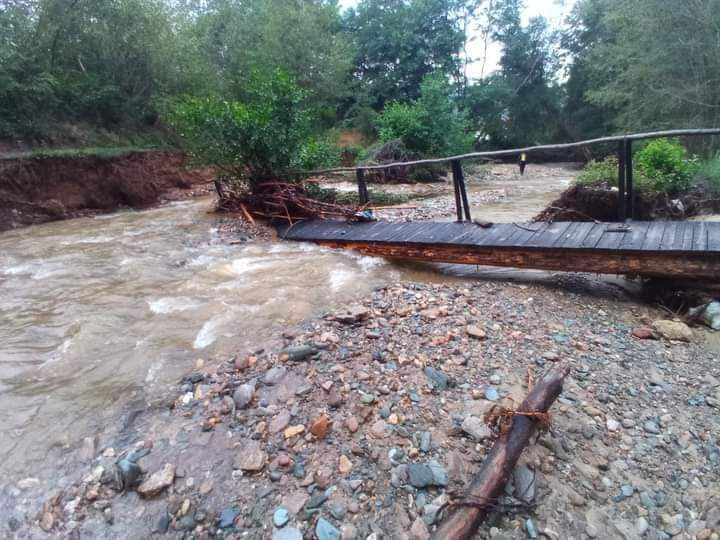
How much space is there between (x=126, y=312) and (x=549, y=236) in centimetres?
443

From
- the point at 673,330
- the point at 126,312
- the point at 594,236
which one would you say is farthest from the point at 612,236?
the point at 126,312

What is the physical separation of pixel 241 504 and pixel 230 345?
4.98 feet

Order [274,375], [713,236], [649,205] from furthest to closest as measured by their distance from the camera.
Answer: [649,205] → [713,236] → [274,375]

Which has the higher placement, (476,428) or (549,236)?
(549,236)

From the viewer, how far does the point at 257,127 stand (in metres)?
6.91

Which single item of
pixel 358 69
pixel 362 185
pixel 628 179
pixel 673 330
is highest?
pixel 358 69

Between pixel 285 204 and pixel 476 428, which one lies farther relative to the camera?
pixel 285 204

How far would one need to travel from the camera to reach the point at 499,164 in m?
20.8

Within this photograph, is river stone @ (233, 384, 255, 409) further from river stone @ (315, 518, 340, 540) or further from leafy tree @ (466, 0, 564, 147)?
leafy tree @ (466, 0, 564, 147)

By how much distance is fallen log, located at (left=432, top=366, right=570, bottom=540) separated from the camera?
154cm

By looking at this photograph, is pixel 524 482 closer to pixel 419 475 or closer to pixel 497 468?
pixel 497 468

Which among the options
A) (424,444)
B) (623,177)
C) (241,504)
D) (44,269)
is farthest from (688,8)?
(44,269)

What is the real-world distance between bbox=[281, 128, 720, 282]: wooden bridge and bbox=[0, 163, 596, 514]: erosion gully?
0.91 feet

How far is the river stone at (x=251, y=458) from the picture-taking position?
6.36ft
